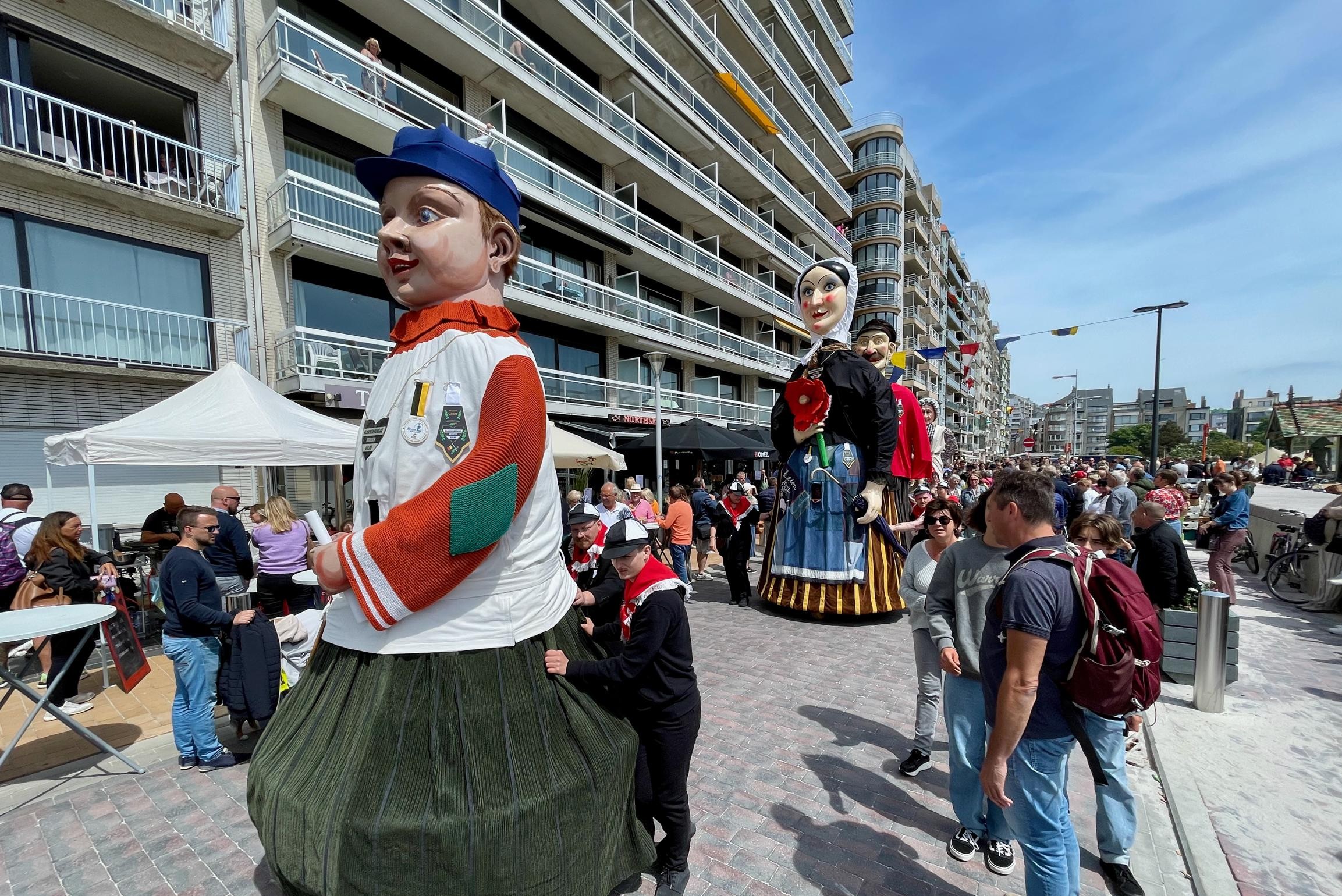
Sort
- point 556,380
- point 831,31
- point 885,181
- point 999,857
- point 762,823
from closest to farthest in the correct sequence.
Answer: point 999,857
point 762,823
point 556,380
point 831,31
point 885,181

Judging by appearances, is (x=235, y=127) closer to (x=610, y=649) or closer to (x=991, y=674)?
(x=610, y=649)

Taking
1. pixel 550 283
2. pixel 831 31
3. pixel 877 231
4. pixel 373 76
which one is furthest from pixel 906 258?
pixel 373 76

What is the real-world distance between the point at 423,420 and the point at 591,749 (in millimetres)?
1081

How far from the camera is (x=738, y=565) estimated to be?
22.4 feet

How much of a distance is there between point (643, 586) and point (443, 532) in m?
1.05

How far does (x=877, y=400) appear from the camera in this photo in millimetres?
5094

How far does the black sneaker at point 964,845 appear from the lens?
7.82 ft

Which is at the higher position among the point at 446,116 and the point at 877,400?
the point at 446,116

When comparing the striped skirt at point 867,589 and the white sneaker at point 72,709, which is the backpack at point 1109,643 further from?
the white sneaker at point 72,709

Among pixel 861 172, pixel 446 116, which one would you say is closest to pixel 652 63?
pixel 446 116

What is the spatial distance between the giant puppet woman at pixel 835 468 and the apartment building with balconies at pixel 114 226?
8893 millimetres

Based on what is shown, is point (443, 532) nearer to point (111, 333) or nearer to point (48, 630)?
point (48, 630)

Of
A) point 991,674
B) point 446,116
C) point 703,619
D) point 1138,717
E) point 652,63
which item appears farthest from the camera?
point 652,63

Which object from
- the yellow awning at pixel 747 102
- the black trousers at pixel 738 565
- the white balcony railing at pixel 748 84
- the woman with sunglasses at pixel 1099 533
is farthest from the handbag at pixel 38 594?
the yellow awning at pixel 747 102
